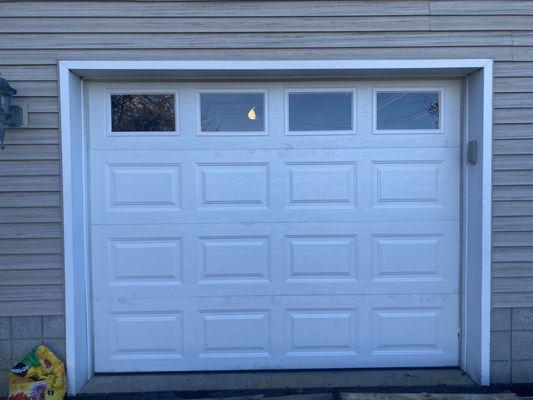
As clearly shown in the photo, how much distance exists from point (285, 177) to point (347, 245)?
75cm

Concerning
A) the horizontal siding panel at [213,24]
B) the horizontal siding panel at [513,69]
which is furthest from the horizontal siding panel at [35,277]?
the horizontal siding panel at [513,69]

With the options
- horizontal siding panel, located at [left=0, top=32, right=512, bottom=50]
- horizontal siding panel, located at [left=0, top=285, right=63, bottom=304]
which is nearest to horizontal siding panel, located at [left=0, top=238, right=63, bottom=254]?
horizontal siding panel, located at [left=0, top=285, right=63, bottom=304]

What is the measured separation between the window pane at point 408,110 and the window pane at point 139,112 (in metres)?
1.70

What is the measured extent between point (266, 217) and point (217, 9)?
64.0 inches

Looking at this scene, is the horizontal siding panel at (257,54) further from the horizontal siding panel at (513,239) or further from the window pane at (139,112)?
the horizontal siding panel at (513,239)

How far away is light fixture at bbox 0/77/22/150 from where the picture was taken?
3.68 meters

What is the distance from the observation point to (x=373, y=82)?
4254 mm

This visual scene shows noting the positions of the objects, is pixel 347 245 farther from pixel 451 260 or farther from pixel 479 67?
pixel 479 67

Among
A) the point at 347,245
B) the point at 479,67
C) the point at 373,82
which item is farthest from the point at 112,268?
the point at 479,67

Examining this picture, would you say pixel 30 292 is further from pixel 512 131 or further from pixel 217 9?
pixel 512 131

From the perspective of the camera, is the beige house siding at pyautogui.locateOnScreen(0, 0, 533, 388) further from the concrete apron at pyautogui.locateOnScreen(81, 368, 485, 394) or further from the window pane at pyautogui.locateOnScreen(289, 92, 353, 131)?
the concrete apron at pyautogui.locateOnScreen(81, 368, 485, 394)

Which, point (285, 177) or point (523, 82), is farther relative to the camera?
point (285, 177)

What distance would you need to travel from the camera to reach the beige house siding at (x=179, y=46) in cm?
387

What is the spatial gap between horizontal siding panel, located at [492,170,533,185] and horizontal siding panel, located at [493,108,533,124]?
38cm
